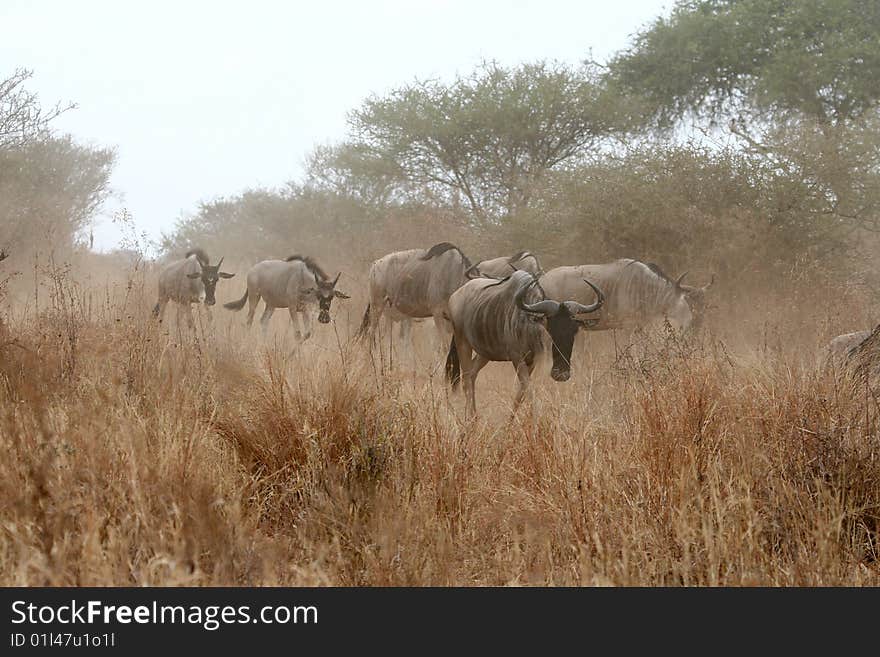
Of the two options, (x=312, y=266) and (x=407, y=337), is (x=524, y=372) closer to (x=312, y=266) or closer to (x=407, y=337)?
(x=407, y=337)

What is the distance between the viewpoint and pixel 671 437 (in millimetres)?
4031

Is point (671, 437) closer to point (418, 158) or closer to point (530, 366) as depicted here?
point (530, 366)

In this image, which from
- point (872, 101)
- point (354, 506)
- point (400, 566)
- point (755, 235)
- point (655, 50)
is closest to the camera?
point (400, 566)

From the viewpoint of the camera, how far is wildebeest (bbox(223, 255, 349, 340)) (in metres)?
11.4

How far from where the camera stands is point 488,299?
6953 millimetres

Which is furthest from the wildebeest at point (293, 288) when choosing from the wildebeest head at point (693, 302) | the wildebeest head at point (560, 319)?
the wildebeest head at point (560, 319)

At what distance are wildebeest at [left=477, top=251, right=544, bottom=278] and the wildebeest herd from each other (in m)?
0.01

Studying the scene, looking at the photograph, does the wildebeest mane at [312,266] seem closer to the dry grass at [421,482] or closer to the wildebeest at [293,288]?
the wildebeest at [293,288]

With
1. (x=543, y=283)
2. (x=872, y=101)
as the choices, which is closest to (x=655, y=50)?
(x=872, y=101)

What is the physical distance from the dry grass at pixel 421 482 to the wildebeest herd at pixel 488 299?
1.09 metres

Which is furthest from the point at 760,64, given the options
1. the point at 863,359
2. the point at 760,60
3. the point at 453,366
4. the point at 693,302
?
the point at 863,359

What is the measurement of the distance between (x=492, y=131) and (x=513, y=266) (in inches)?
338

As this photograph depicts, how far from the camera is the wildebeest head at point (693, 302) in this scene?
8.92 metres
